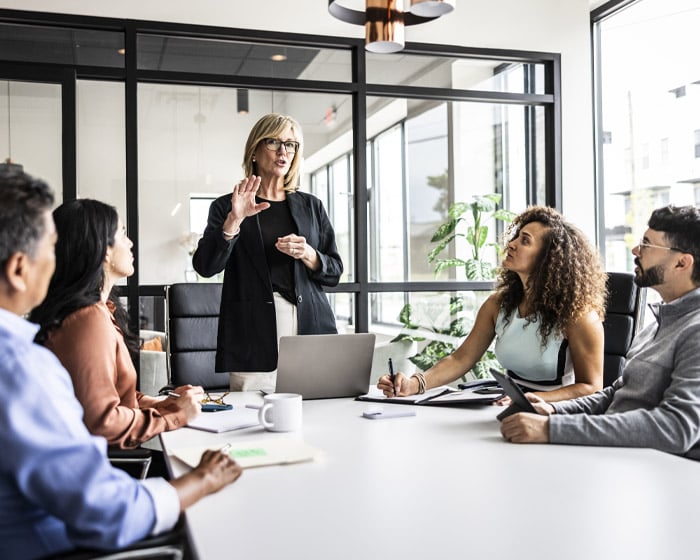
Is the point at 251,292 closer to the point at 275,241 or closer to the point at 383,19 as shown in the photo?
the point at 275,241

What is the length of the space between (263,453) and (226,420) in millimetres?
434

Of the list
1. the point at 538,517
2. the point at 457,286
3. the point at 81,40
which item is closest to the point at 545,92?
the point at 457,286

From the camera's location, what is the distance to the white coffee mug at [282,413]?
1.74 metres

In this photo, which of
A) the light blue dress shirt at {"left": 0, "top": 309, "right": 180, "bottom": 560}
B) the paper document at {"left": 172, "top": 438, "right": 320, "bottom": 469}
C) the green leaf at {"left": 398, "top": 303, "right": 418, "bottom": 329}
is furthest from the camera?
the green leaf at {"left": 398, "top": 303, "right": 418, "bottom": 329}

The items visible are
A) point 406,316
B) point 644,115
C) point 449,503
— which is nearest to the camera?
point 449,503

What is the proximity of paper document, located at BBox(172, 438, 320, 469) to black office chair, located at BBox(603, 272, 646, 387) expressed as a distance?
148 centimetres

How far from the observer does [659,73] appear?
4176 mm

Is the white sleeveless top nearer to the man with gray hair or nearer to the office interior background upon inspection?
the man with gray hair

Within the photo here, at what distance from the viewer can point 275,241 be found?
282 centimetres

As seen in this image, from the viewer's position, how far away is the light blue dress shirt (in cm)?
94

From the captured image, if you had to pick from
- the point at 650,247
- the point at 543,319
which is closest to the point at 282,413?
the point at 543,319

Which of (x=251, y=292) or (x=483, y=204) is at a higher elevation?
(x=483, y=204)

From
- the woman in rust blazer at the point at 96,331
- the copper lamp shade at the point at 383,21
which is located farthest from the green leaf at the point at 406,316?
the woman in rust blazer at the point at 96,331

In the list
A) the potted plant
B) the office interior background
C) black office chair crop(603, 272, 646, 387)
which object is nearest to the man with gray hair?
black office chair crop(603, 272, 646, 387)
